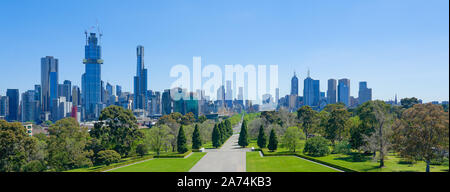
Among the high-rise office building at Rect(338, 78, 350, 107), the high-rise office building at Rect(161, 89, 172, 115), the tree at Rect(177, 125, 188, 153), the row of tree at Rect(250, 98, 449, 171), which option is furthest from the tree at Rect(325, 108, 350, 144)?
the high-rise office building at Rect(161, 89, 172, 115)

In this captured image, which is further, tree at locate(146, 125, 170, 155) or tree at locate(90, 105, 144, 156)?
tree at locate(146, 125, 170, 155)

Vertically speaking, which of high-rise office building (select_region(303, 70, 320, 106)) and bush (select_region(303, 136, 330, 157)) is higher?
high-rise office building (select_region(303, 70, 320, 106))

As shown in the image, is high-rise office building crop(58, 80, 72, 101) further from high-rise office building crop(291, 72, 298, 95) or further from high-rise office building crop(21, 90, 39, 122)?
high-rise office building crop(291, 72, 298, 95)

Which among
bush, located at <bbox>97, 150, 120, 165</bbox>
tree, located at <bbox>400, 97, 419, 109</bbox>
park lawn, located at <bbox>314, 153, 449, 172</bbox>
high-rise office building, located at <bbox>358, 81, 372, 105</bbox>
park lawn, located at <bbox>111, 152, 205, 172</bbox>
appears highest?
high-rise office building, located at <bbox>358, 81, 372, 105</bbox>
